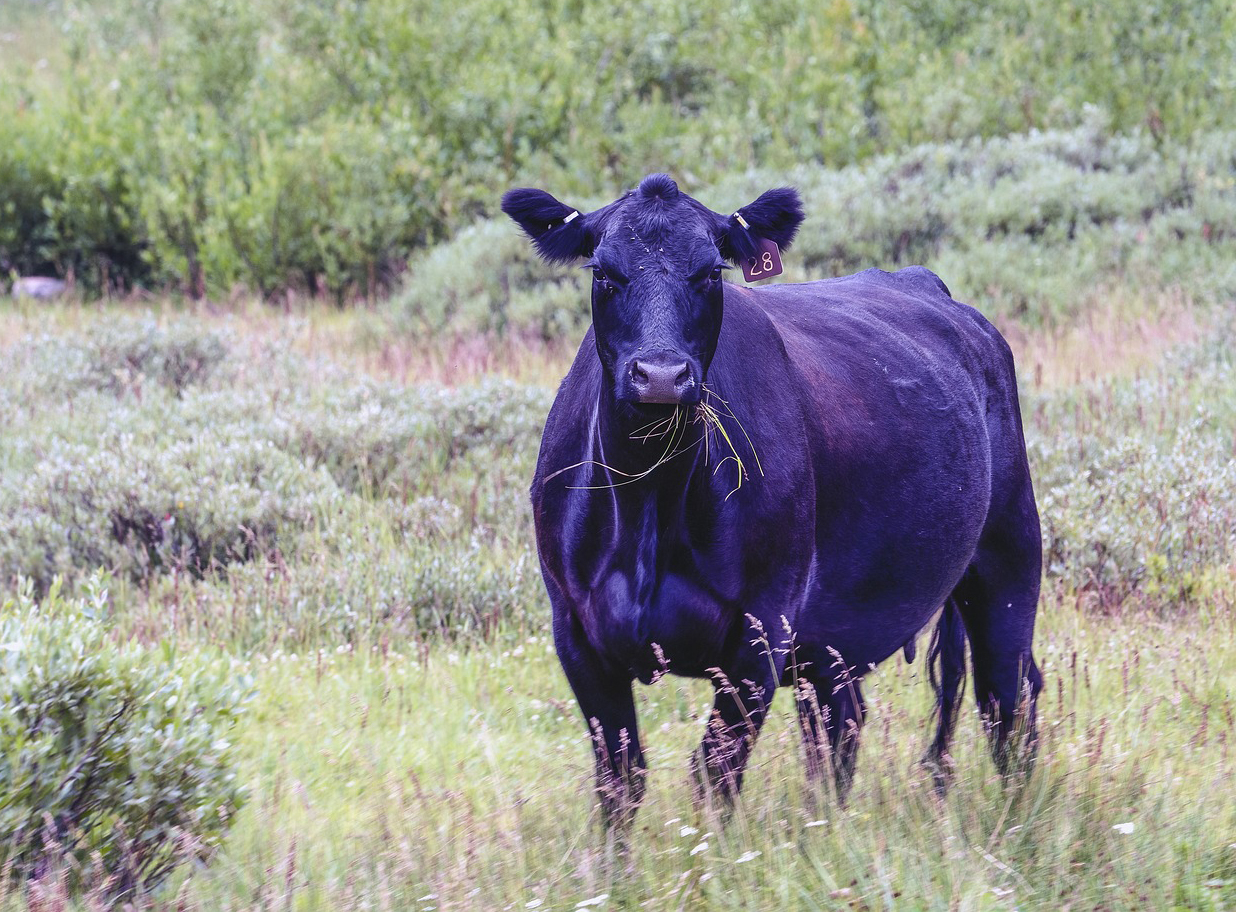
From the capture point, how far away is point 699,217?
3.67m

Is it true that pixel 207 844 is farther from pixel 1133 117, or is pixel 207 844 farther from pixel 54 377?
pixel 1133 117

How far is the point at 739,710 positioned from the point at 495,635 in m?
2.61

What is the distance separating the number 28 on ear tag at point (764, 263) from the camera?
401 centimetres

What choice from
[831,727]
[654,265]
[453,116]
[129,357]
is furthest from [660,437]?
[453,116]

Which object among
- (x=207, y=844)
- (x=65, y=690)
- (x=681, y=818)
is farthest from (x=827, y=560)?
(x=65, y=690)

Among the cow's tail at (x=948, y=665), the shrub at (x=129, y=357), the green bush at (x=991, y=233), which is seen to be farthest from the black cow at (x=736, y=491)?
the green bush at (x=991, y=233)

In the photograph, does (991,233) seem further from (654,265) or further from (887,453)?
(654,265)

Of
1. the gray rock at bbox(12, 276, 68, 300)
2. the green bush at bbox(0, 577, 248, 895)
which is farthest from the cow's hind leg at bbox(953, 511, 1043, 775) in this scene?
the gray rock at bbox(12, 276, 68, 300)

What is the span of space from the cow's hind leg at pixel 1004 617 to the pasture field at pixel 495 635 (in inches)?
5.9

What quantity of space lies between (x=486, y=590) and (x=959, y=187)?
9806 mm

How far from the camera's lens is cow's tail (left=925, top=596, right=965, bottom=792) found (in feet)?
15.7

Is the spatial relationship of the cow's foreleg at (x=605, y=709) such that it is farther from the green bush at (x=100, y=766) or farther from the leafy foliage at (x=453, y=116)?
the leafy foliage at (x=453, y=116)

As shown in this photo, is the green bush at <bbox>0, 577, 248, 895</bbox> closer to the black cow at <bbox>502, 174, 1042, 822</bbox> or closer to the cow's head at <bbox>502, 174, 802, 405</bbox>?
the black cow at <bbox>502, 174, 1042, 822</bbox>

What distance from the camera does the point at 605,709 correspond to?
12.0 ft
